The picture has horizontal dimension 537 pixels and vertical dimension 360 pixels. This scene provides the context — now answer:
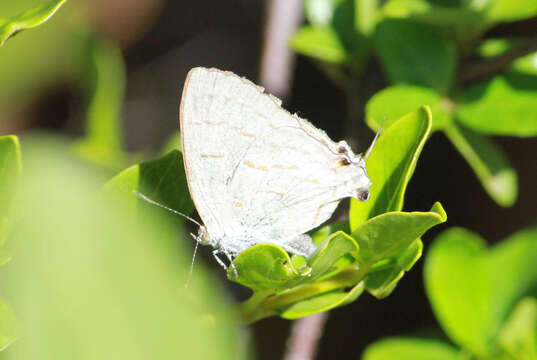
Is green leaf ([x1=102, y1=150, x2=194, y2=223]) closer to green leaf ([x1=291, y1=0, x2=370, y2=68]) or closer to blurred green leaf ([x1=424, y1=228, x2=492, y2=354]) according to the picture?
green leaf ([x1=291, y1=0, x2=370, y2=68])

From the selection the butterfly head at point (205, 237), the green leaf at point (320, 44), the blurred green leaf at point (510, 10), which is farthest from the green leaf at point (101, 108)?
the blurred green leaf at point (510, 10)

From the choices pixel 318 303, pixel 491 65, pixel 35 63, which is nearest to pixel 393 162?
pixel 318 303

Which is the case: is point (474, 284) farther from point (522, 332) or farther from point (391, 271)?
point (391, 271)

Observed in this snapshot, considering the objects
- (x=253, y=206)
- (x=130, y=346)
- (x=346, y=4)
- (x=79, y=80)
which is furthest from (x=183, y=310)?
(x=79, y=80)

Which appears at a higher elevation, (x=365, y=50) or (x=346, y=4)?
(x=346, y=4)

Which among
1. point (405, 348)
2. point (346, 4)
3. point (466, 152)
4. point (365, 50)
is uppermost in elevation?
point (346, 4)

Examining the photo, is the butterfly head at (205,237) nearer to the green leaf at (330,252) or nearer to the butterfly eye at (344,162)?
the butterfly eye at (344,162)

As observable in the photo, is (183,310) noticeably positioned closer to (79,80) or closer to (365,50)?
(365,50)
